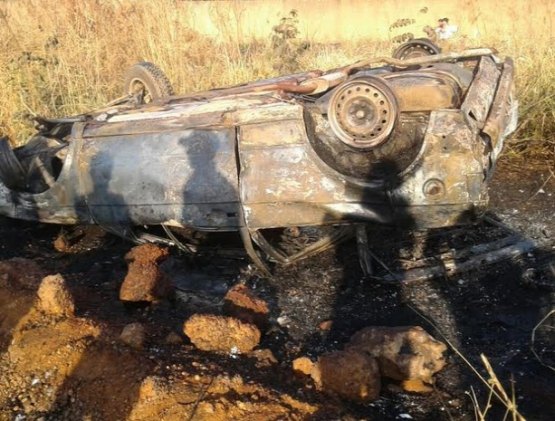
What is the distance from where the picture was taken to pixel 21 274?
3717 millimetres

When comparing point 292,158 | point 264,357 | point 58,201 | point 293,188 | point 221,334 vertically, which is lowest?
point 264,357

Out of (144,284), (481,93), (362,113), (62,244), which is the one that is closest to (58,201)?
(62,244)

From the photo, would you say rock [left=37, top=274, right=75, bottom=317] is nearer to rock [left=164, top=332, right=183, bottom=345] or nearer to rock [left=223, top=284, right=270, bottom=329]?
rock [left=164, top=332, right=183, bottom=345]

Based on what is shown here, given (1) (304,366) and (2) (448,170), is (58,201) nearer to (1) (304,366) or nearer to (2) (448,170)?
(1) (304,366)

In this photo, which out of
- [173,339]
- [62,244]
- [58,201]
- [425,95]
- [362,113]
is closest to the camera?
[173,339]

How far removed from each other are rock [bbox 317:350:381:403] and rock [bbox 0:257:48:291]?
191 centimetres

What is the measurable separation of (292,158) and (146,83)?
250cm

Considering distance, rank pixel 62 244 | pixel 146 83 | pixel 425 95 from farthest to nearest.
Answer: pixel 146 83, pixel 62 244, pixel 425 95

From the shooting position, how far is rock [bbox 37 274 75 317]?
10.5ft

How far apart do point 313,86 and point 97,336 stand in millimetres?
2317

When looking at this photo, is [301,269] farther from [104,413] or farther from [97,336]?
[104,413]

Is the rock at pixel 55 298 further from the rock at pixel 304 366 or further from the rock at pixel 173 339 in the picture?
the rock at pixel 304 366

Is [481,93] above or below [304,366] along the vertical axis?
above

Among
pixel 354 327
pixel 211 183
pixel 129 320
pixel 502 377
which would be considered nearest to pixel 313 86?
pixel 211 183
